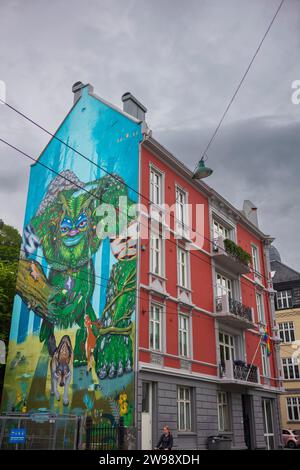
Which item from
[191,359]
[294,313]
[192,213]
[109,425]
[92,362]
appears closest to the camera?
[109,425]

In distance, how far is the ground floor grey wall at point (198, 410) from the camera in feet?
63.4

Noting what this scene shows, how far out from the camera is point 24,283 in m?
25.7

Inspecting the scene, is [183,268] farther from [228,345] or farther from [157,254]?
[228,345]

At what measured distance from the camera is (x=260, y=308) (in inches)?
1220

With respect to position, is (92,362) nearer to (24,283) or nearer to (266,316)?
(24,283)

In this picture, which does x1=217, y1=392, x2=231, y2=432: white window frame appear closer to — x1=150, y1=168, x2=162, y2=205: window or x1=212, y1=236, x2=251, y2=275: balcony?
x1=212, y1=236, x2=251, y2=275: balcony

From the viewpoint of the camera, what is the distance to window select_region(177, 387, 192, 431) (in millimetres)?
20891

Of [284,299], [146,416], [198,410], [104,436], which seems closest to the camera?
[104,436]

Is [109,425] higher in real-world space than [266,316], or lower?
lower

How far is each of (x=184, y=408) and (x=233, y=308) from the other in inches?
261

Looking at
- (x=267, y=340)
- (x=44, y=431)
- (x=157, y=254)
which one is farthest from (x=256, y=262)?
(x=44, y=431)

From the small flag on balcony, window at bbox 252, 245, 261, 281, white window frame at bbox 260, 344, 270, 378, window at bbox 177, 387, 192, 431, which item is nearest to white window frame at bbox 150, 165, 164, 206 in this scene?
window at bbox 177, 387, 192, 431
